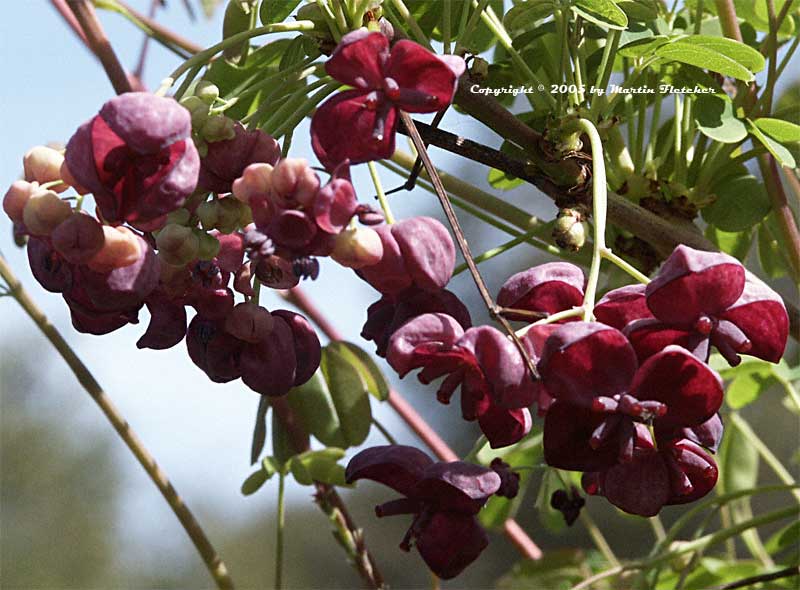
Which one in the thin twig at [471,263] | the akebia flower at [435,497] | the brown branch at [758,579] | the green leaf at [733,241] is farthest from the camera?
the green leaf at [733,241]

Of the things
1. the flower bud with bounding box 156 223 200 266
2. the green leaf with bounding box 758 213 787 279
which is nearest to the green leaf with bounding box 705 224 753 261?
the green leaf with bounding box 758 213 787 279

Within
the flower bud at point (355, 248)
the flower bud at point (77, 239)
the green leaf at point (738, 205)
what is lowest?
the green leaf at point (738, 205)

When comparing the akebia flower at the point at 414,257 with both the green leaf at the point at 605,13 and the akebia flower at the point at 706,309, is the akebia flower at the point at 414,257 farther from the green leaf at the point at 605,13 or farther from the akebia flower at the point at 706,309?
the green leaf at the point at 605,13

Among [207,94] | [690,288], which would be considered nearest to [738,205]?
[690,288]

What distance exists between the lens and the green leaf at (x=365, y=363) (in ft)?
3.28

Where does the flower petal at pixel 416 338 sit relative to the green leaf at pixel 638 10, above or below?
below

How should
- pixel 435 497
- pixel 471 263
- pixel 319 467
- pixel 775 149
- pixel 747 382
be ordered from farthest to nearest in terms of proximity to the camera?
pixel 747 382 → pixel 319 467 → pixel 775 149 → pixel 435 497 → pixel 471 263

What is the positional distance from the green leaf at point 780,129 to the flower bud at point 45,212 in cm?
57

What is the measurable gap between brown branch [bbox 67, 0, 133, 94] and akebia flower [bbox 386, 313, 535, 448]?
0.43 metres

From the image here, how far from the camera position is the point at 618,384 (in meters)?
0.51

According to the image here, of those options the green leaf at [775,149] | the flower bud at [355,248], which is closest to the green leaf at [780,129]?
the green leaf at [775,149]

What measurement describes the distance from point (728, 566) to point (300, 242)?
855 mm

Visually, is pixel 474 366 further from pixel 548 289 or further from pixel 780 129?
pixel 780 129

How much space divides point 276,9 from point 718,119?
365 millimetres
